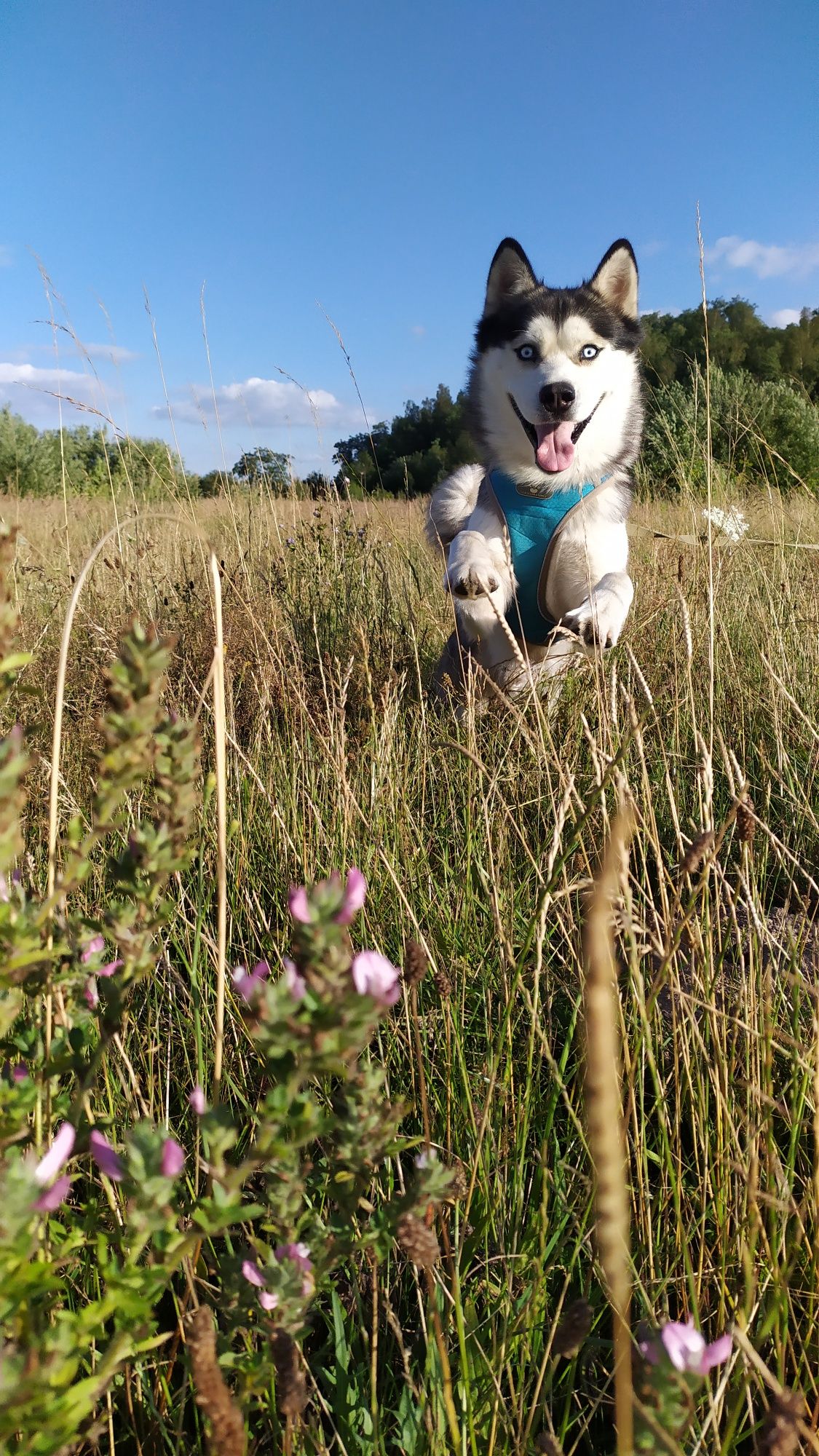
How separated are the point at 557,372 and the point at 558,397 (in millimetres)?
79

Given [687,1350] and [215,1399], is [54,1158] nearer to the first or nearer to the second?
[215,1399]

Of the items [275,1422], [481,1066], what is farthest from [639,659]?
[275,1422]

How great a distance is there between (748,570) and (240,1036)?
3.44 metres

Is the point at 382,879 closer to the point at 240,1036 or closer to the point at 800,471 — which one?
the point at 240,1036

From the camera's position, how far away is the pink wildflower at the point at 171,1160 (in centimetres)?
51

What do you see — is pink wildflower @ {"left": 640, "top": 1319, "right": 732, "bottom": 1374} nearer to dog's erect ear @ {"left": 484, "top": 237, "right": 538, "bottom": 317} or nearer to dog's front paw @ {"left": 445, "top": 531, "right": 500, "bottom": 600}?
dog's front paw @ {"left": 445, "top": 531, "right": 500, "bottom": 600}

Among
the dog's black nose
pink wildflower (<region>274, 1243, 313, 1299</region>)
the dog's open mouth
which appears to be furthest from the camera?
the dog's open mouth

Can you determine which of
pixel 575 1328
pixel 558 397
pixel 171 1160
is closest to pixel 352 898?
pixel 171 1160

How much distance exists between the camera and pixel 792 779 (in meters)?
2.03

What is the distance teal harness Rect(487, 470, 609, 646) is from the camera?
3006mm

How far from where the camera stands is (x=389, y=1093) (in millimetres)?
1215

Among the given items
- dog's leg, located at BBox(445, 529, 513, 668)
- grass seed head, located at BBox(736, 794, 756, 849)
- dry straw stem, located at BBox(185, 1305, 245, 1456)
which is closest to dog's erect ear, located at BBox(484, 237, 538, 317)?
dog's leg, located at BBox(445, 529, 513, 668)

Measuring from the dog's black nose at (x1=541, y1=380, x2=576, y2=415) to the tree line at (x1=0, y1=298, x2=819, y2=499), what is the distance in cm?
38

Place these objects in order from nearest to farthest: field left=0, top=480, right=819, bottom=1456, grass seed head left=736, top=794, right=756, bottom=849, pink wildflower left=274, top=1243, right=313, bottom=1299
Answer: pink wildflower left=274, top=1243, right=313, bottom=1299 → field left=0, top=480, right=819, bottom=1456 → grass seed head left=736, top=794, right=756, bottom=849
